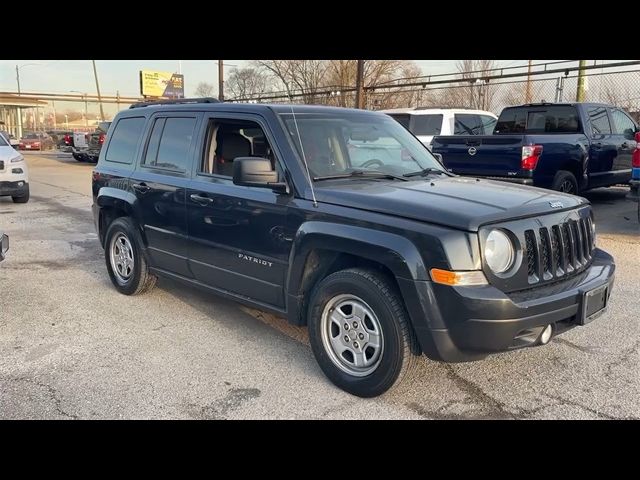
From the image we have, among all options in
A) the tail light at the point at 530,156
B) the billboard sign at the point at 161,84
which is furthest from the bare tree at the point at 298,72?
the tail light at the point at 530,156

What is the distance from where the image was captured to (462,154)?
9555 millimetres

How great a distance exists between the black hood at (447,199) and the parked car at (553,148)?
5.04 m

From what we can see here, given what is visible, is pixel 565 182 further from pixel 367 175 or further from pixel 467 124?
pixel 367 175

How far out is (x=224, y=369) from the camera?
4.09 metres

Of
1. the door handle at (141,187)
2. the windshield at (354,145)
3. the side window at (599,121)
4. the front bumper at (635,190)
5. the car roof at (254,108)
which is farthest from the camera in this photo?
the side window at (599,121)

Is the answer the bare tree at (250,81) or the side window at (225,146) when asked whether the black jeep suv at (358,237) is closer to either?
the side window at (225,146)

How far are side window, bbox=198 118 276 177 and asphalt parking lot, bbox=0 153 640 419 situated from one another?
1.38 metres

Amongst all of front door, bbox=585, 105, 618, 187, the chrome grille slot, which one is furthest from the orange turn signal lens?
front door, bbox=585, 105, 618, 187

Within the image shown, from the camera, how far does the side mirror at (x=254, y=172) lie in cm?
387

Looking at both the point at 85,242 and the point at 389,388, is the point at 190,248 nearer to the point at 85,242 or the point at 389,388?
the point at 389,388

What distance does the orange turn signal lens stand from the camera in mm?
3130
